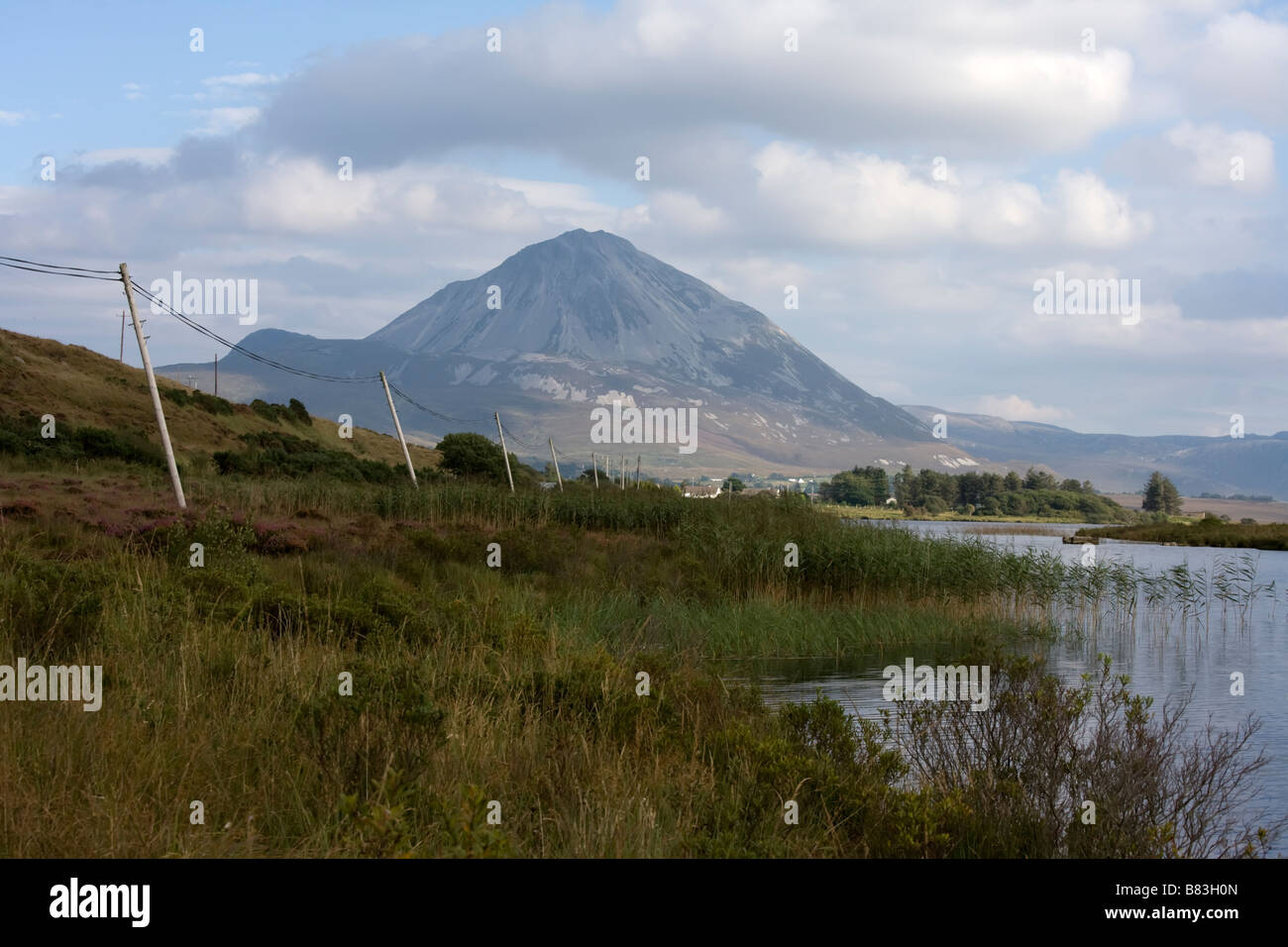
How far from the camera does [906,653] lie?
19438 mm

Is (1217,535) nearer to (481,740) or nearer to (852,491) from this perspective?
(481,740)

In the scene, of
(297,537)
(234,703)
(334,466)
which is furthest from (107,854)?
(334,466)

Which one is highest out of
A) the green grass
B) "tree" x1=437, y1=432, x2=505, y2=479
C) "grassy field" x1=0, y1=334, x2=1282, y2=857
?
"tree" x1=437, y1=432, x2=505, y2=479

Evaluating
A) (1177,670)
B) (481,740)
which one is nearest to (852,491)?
(1177,670)

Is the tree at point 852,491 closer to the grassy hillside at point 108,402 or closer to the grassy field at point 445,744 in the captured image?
the grassy hillside at point 108,402

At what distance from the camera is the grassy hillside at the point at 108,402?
55031 millimetres

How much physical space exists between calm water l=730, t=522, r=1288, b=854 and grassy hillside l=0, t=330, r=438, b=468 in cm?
3765

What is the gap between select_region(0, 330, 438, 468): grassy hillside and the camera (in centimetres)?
5503

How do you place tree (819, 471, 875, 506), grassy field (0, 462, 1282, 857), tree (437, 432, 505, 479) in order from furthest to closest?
tree (819, 471, 875, 506) → tree (437, 432, 505, 479) → grassy field (0, 462, 1282, 857)

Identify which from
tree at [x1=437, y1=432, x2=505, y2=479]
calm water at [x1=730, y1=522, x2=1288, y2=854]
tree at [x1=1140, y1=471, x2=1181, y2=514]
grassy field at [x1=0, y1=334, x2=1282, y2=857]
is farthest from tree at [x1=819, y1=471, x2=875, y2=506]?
grassy field at [x1=0, y1=334, x2=1282, y2=857]

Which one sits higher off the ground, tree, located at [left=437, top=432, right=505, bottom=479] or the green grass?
tree, located at [left=437, top=432, right=505, bottom=479]

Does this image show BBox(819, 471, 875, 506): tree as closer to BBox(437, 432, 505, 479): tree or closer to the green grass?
the green grass

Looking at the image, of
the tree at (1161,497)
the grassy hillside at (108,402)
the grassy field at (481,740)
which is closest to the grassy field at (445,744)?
the grassy field at (481,740)

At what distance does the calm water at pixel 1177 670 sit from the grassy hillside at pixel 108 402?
3765 centimetres
